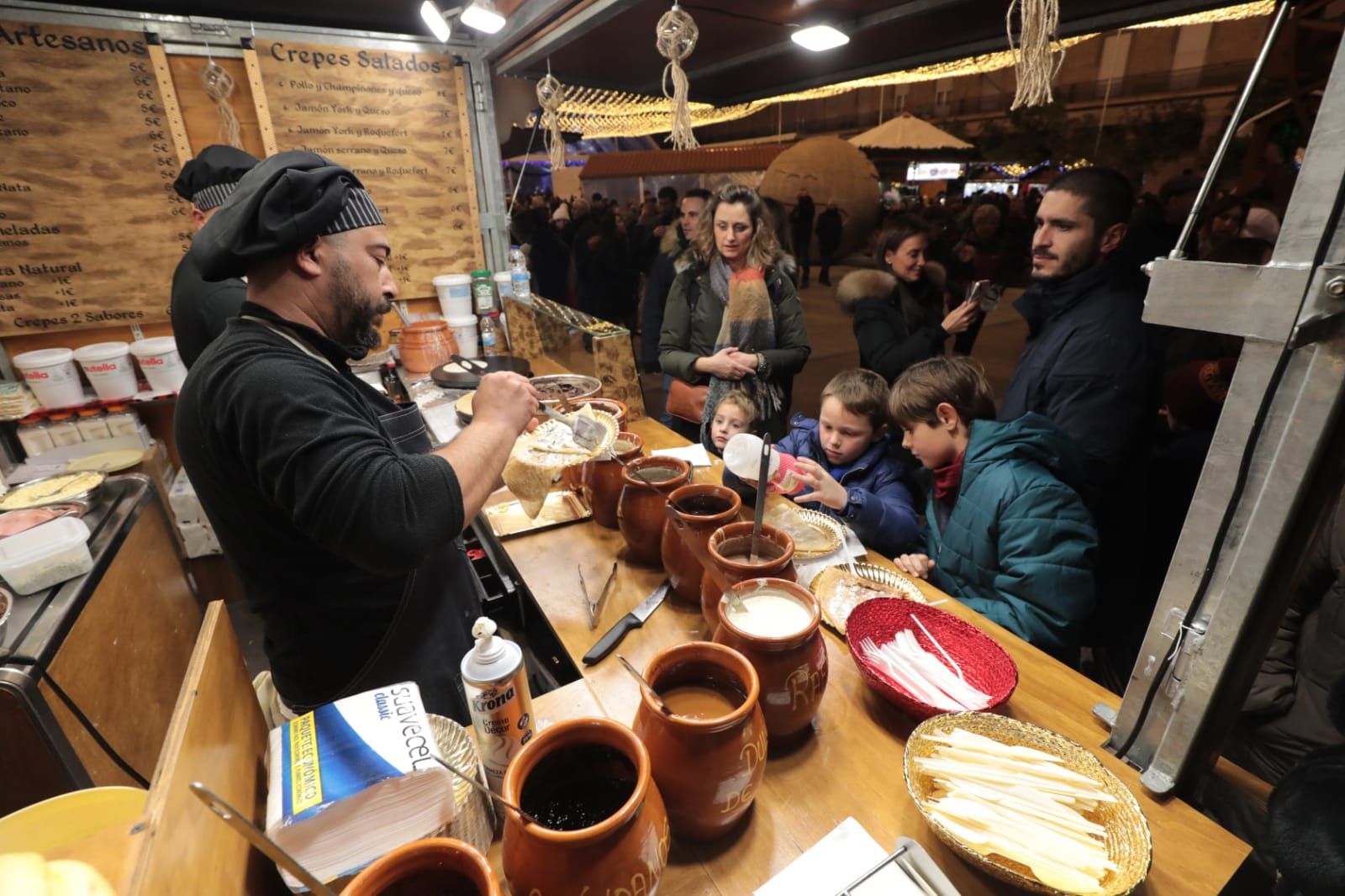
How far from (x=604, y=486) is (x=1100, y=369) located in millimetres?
1725

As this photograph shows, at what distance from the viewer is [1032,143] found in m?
11.5

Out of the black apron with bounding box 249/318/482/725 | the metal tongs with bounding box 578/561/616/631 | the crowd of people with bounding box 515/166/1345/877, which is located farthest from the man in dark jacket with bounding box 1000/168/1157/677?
the black apron with bounding box 249/318/482/725

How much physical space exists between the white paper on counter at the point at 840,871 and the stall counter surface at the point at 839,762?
0.09 ft

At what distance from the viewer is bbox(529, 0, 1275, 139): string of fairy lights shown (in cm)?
325

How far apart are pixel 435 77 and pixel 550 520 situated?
10.5 ft

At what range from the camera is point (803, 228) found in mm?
12117

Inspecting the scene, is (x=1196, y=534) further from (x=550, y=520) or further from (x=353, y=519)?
(x=550, y=520)

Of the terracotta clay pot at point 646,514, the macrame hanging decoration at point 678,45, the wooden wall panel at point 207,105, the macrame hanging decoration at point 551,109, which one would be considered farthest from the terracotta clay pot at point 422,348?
the terracotta clay pot at point 646,514

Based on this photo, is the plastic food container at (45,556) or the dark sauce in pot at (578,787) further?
the plastic food container at (45,556)

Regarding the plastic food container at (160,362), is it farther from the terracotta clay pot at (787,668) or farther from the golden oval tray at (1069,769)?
the golden oval tray at (1069,769)

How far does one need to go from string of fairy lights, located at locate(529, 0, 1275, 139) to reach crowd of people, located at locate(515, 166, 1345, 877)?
3.68 ft

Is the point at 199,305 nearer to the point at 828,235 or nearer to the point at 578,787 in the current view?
the point at 578,787

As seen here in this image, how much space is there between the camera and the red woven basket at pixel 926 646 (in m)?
1.04

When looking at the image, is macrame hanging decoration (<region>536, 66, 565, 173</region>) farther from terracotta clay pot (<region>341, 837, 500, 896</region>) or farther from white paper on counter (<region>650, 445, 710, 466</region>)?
terracotta clay pot (<region>341, 837, 500, 896</region>)
